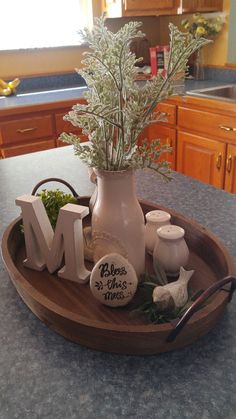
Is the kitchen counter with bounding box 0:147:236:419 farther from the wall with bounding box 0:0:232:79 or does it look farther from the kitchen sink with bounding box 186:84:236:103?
the wall with bounding box 0:0:232:79

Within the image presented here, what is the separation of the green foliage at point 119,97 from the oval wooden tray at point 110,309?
220 millimetres

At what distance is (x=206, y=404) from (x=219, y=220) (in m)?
0.54

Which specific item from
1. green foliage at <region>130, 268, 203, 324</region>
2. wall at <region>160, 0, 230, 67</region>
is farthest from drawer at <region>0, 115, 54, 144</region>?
green foliage at <region>130, 268, 203, 324</region>

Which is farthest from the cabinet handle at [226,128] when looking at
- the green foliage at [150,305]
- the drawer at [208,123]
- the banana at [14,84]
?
the green foliage at [150,305]

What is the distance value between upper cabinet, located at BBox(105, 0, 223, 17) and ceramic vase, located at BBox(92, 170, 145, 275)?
2608 mm

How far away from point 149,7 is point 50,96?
3.22 feet

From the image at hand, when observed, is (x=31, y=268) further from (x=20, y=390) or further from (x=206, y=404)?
(x=206, y=404)

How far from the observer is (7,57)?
3.05m

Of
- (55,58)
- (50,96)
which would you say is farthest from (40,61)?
(50,96)

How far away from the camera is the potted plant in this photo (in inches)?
24.1

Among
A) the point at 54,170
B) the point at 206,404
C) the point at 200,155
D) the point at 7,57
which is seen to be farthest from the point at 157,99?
the point at 7,57

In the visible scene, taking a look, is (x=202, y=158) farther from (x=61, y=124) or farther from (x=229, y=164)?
(x=61, y=124)

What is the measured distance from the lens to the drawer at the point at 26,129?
2549 mm

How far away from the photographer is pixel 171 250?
2.47ft
